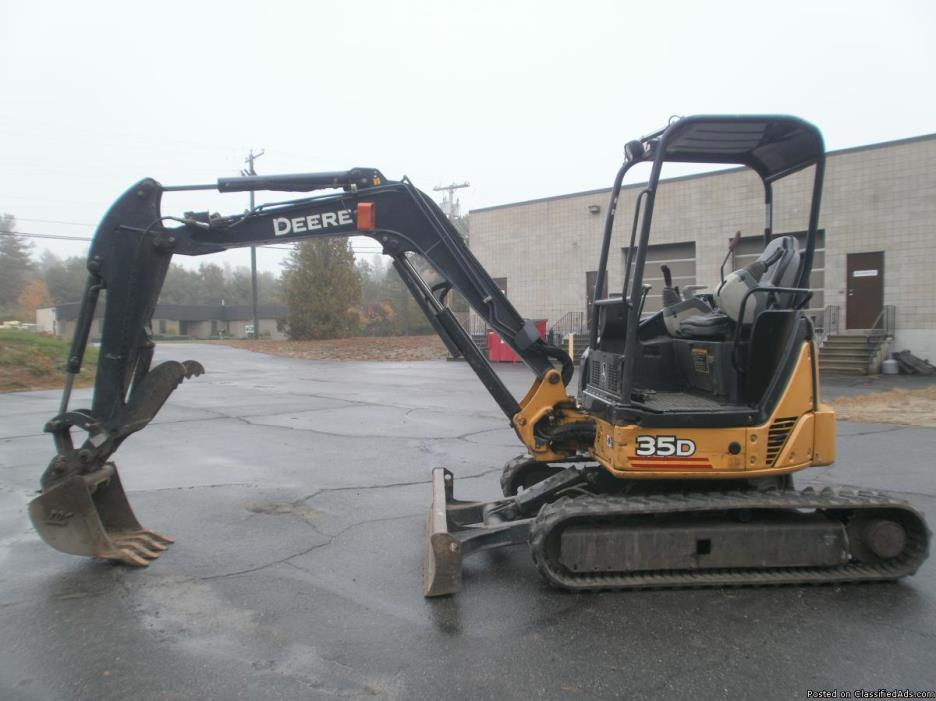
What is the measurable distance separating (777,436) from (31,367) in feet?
66.1

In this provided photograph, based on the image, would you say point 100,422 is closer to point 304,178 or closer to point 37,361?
point 304,178

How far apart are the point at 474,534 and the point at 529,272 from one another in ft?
84.9

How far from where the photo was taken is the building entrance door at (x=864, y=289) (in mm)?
20641

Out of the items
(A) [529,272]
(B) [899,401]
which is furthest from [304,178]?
(A) [529,272]

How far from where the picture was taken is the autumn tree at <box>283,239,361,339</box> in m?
40.2

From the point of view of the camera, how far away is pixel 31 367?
18.6m

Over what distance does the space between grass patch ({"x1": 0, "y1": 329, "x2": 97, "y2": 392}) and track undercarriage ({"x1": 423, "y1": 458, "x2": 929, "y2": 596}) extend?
16.4 meters

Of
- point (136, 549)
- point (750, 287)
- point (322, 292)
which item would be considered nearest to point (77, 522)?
point (136, 549)

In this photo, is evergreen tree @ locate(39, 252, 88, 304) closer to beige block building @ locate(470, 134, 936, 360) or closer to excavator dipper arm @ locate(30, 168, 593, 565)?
beige block building @ locate(470, 134, 936, 360)

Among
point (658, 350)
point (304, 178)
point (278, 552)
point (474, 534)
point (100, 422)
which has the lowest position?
point (278, 552)

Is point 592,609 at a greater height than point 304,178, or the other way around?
point 304,178

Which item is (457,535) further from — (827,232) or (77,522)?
(827,232)

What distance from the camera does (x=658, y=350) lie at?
5.22m

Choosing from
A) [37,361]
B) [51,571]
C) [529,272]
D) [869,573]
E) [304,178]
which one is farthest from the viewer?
[529,272]
